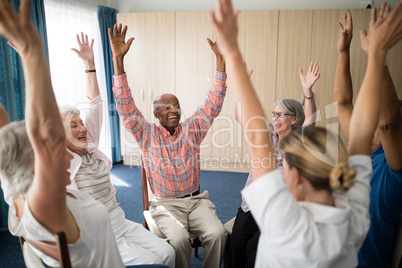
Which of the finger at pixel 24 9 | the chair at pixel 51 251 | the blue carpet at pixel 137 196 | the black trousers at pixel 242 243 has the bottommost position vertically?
the blue carpet at pixel 137 196

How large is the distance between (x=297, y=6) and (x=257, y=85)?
1.36m

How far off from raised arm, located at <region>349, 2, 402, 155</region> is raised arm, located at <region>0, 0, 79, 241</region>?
3.09 feet

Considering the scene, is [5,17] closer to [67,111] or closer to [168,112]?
[67,111]

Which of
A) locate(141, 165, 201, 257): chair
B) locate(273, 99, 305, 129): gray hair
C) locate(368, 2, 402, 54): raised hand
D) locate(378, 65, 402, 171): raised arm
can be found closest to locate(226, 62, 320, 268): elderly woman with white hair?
locate(273, 99, 305, 129): gray hair

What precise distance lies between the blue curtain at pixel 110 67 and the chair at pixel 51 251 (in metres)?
3.65

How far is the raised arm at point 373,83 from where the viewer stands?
944mm

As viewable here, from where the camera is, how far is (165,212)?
1.92m

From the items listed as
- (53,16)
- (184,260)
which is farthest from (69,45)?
(184,260)

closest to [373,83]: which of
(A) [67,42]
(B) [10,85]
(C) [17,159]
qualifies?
(C) [17,159]

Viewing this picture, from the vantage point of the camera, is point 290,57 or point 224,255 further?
Result: point 290,57

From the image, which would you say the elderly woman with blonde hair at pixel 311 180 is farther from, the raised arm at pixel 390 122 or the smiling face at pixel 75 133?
the smiling face at pixel 75 133

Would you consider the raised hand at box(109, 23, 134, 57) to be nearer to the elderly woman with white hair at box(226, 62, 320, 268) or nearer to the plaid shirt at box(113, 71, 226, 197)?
the plaid shirt at box(113, 71, 226, 197)

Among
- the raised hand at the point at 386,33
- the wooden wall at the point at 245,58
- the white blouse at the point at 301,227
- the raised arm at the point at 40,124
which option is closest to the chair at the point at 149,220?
the raised arm at the point at 40,124

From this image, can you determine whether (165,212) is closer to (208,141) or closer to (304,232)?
(304,232)
